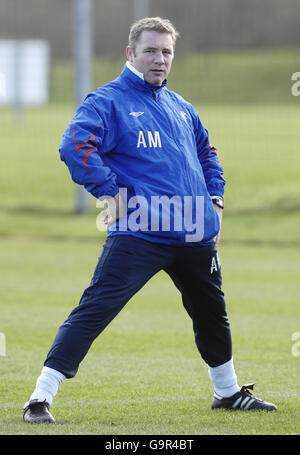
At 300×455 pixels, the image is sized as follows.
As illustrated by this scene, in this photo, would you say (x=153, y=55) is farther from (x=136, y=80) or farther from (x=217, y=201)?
(x=217, y=201)

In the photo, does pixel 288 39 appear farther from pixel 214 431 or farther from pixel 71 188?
pixel 214 431

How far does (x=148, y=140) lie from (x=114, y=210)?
424mm

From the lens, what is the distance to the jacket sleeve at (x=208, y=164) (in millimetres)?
5367

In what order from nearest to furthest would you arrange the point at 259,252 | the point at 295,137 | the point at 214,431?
the point at 214,431 < the point at 259,252 < the point at 295,137

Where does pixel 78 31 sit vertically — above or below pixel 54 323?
above

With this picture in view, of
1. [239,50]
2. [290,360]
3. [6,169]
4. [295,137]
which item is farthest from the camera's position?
[239,50]

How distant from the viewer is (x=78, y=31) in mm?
18141

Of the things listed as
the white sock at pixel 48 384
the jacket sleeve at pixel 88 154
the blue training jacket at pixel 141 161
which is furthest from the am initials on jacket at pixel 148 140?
the white sock at pixel 48 384

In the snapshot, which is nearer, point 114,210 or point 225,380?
point 114,210

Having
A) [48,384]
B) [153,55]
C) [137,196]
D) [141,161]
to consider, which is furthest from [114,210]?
[48,384]

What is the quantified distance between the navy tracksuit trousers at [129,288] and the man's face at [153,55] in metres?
0.90

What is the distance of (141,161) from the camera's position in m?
4.91

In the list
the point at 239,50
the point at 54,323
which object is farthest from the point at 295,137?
the point at 54,323

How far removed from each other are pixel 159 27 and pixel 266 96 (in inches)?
1833
